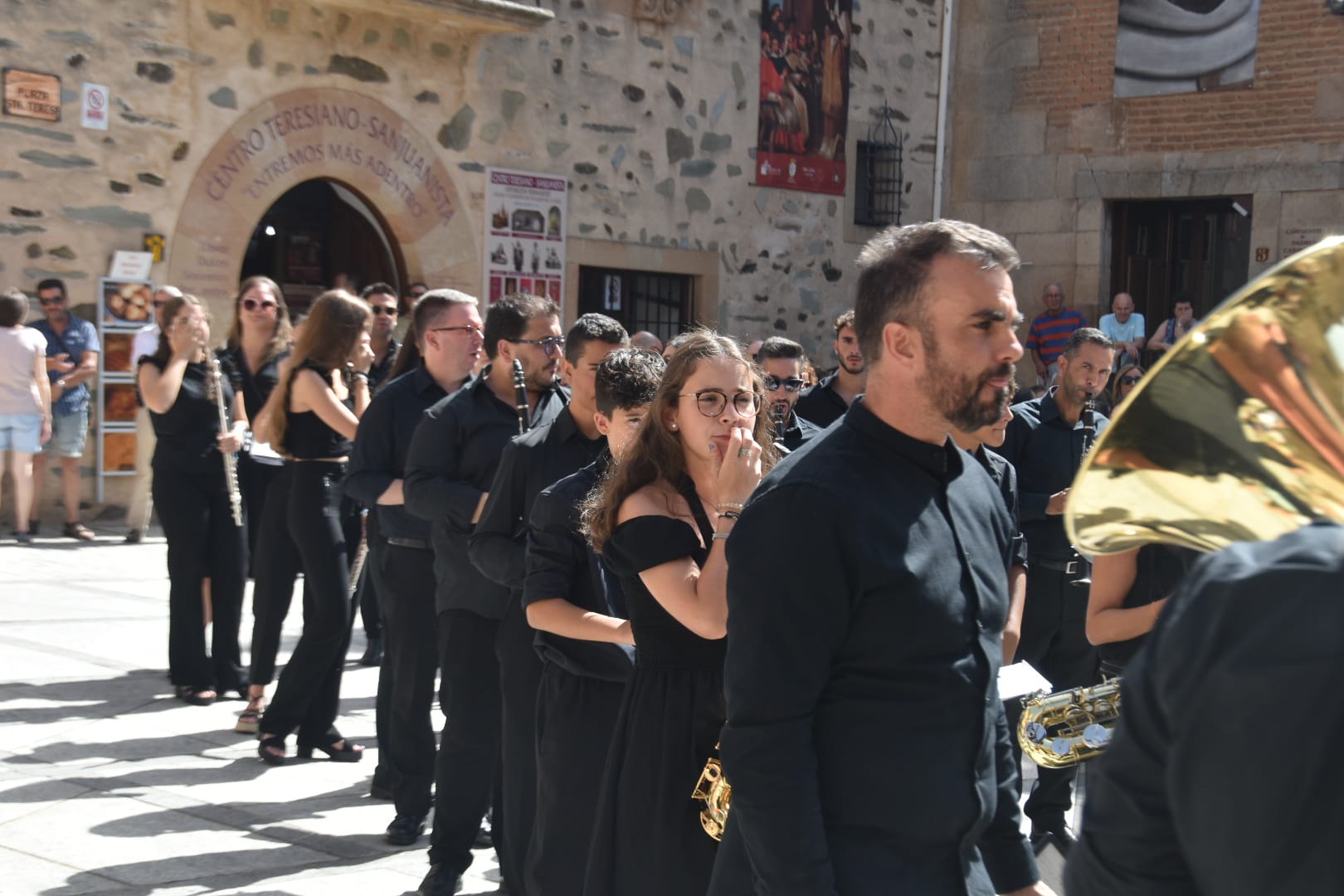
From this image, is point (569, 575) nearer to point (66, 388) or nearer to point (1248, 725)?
point (1248, 725)

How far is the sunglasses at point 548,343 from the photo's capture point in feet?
17.1

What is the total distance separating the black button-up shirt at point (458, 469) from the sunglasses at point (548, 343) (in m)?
0.15

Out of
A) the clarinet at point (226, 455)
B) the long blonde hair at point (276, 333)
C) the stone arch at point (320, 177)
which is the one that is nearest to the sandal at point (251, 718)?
the clarinet at point (226, 455)

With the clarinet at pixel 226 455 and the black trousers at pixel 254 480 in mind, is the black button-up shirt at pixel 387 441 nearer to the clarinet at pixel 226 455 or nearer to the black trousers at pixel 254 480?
the clarinet at pixel 226 455

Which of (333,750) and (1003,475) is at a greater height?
(1003,475)

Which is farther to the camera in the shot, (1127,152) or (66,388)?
(1127,152)

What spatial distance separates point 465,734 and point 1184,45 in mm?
14836

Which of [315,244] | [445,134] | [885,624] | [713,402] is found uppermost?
[445,134]

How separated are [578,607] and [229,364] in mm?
4075

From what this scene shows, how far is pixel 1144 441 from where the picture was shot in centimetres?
147

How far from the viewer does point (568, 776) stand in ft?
12.3

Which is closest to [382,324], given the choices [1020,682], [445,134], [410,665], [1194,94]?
[445,134]

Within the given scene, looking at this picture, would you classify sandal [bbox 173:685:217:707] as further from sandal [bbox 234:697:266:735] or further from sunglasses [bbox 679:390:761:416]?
sunglasses [bbox 679:390:761:416]

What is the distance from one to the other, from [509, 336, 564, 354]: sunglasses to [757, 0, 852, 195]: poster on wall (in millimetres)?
11679
